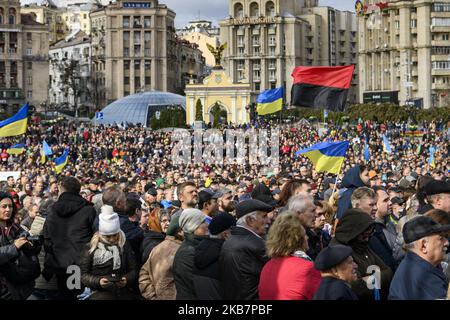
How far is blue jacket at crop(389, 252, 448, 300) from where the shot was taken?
6.89 meters

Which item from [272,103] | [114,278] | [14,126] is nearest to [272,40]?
[272,103]

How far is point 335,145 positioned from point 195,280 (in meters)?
12.0

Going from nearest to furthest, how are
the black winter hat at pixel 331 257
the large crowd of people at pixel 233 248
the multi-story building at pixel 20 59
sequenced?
the black winter hat at pixel 331 257
the large crowd of people at pixel 233 248
the multi-story building at pixel 20 59

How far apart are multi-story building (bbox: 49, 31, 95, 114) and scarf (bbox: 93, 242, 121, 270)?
349 ft

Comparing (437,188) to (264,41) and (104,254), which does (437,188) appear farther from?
(264,41)

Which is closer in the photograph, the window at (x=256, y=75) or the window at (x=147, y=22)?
the window at (x=256, y=75)

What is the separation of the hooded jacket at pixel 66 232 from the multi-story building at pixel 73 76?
105 meters

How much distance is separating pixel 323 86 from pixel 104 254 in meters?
11.7

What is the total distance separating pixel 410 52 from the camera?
9425 centimetres

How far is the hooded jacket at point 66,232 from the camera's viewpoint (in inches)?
404

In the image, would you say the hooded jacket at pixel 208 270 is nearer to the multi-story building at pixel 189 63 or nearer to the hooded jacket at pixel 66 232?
the hooded jacket at pixel 66 232

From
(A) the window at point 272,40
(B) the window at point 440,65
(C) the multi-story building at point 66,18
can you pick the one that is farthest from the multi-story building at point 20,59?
(B) the window at point 440,65

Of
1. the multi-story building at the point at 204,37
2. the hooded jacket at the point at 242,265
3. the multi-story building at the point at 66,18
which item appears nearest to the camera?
the hooded jacket at the point at 242,265
